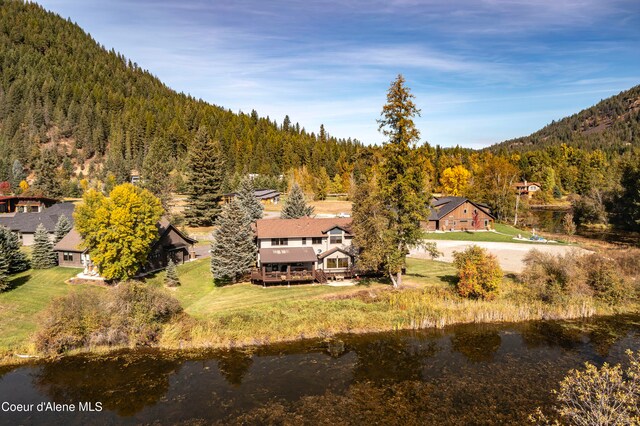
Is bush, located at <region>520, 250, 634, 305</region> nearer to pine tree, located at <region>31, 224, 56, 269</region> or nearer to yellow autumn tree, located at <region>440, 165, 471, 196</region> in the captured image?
pine tree, located at <region>31, 224, 56, 269</region>

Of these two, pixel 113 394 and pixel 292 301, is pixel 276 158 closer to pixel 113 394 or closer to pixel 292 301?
pixel 292 301

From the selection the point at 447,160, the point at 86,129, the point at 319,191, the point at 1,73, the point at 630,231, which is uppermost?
the point at 1,73

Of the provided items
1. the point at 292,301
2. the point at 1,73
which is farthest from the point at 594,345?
the point at 1,73

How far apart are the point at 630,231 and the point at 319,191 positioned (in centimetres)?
7152

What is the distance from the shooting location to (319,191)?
11050 centimetres

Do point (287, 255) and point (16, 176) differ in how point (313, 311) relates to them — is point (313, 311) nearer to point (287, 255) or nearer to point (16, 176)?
point (287, 255)

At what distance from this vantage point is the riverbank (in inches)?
1126

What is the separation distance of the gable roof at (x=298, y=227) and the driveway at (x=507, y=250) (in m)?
14.1

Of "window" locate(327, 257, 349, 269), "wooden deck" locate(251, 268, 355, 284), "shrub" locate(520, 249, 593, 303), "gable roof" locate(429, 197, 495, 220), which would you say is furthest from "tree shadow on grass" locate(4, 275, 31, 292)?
"gable roof" locate(429, 197, 495, 220)

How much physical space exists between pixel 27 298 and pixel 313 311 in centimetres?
2635

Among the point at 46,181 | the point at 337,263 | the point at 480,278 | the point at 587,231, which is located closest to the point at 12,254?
the point at 337,263

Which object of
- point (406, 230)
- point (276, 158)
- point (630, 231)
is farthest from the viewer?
point (276, 158)

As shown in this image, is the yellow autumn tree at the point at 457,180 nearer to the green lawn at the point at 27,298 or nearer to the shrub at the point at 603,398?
the shrub at the point at 603,398

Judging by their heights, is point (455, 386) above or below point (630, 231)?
below
